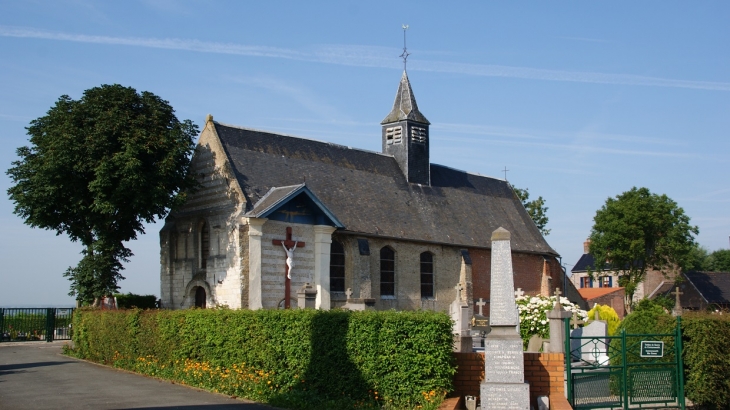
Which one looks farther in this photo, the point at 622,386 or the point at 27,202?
the point at 27,202

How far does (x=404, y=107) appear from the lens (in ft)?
121

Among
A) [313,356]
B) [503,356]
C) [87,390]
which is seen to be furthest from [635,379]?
[87,390]

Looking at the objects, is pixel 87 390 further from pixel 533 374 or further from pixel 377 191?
pixel 377 191

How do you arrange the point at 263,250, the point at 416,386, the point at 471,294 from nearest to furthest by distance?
the point at 416,386, the point at 263,250, the point at 471,294

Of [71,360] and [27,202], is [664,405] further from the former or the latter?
[27,202]

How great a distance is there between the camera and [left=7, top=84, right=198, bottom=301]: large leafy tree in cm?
2350

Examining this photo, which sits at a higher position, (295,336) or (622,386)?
(295,336)

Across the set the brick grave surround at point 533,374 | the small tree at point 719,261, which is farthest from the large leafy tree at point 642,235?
the small tree at point 719,261

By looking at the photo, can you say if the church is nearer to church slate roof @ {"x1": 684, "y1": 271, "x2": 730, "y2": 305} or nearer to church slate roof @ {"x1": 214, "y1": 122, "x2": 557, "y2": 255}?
church slate roof @ {"x1": 214, "y1": 122, "x2": 557, "y2": 255}

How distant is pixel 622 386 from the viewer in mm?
15453

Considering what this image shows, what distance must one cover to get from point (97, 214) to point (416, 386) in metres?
14.2

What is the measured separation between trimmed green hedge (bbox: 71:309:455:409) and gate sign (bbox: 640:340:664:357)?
14.2 feet

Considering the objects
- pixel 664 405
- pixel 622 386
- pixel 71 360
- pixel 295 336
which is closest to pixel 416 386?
pixel 295 336

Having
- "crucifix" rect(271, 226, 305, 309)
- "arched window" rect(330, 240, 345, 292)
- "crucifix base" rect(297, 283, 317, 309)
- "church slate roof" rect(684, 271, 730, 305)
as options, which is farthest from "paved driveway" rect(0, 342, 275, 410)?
"church slate roof" rect(684, 271, 730, 305)
